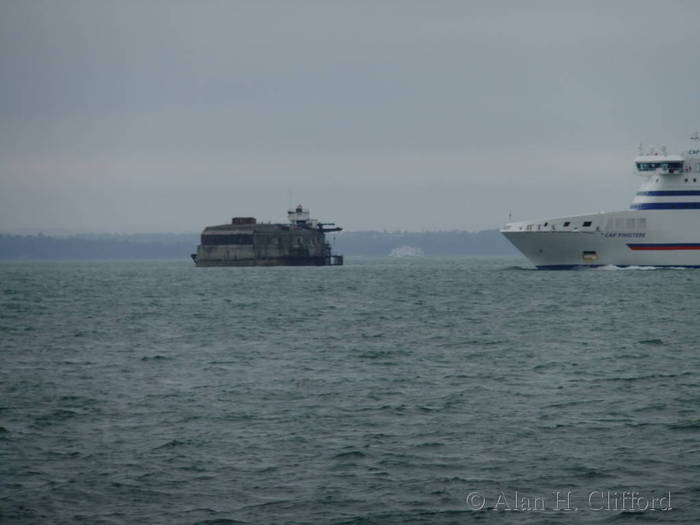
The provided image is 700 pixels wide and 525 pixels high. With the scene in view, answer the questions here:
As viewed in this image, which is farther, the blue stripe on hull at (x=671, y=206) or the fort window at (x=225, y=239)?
the fort window at (x=225, y=239)

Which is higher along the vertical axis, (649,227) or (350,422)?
(649,227)

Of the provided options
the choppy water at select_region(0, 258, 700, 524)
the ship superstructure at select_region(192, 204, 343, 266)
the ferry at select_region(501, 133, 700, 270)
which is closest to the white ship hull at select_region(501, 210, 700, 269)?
the ferry at select_region(501, 133, 700, 270)

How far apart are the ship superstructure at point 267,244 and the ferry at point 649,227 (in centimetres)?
7674

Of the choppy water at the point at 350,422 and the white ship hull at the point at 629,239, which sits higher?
the white ship hull at the point at 629,239

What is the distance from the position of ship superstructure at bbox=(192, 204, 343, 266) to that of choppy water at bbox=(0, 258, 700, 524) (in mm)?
119883

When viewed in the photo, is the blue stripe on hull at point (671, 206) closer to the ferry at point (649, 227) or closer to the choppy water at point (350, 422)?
the ferry at point (649, 227)

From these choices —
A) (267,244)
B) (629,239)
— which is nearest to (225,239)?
(267,244)

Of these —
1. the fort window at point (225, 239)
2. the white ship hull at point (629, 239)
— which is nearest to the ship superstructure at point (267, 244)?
the fort window at point (225, 239)

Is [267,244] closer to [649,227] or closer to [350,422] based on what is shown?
[649,227]

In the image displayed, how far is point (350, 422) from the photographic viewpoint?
2441 centimetres

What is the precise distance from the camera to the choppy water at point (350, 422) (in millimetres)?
17828

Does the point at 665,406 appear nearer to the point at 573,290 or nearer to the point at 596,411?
the point at 596,411

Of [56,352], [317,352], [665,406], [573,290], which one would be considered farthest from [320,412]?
[573,290]

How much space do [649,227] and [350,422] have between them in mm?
77005
